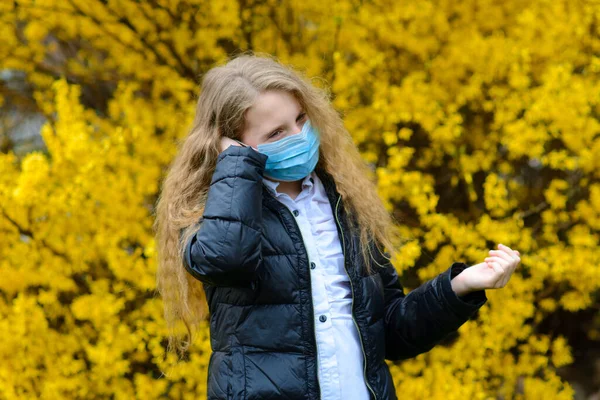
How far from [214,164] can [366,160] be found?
146 cm

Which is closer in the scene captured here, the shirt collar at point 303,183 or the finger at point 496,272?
the finger at point 496,272

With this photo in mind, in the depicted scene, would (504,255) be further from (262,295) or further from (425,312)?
(262,295)

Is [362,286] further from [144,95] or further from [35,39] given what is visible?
[35,39]

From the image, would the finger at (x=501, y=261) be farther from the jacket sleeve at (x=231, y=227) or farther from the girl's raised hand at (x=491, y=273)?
the jacket sleeve at (x=231, y=227)

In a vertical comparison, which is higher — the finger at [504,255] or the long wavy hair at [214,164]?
the long wavy hair at [214,164]

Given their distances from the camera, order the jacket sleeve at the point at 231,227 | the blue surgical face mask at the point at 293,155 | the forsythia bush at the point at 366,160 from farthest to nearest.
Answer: the forsythia bush at the point at 366,160, the blue surgical face mask at the point at 293,155, the jacket sleeve at the point at 231,227

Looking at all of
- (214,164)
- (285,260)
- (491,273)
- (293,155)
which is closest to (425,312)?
(491,273)

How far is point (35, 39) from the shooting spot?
3541mm

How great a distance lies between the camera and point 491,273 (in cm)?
159

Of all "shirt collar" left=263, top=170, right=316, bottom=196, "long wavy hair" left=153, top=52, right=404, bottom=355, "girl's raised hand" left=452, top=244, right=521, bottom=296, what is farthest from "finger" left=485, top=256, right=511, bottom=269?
"shirt collar" left=263, top=170, right=316, bottom=196

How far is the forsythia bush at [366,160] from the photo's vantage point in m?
2.77

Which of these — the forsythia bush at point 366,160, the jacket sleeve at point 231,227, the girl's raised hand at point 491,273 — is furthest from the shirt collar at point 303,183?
the forsythia bush at point 366,160

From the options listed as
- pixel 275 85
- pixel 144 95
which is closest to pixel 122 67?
pixel 144 95

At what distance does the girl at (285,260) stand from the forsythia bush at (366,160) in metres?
1.01
